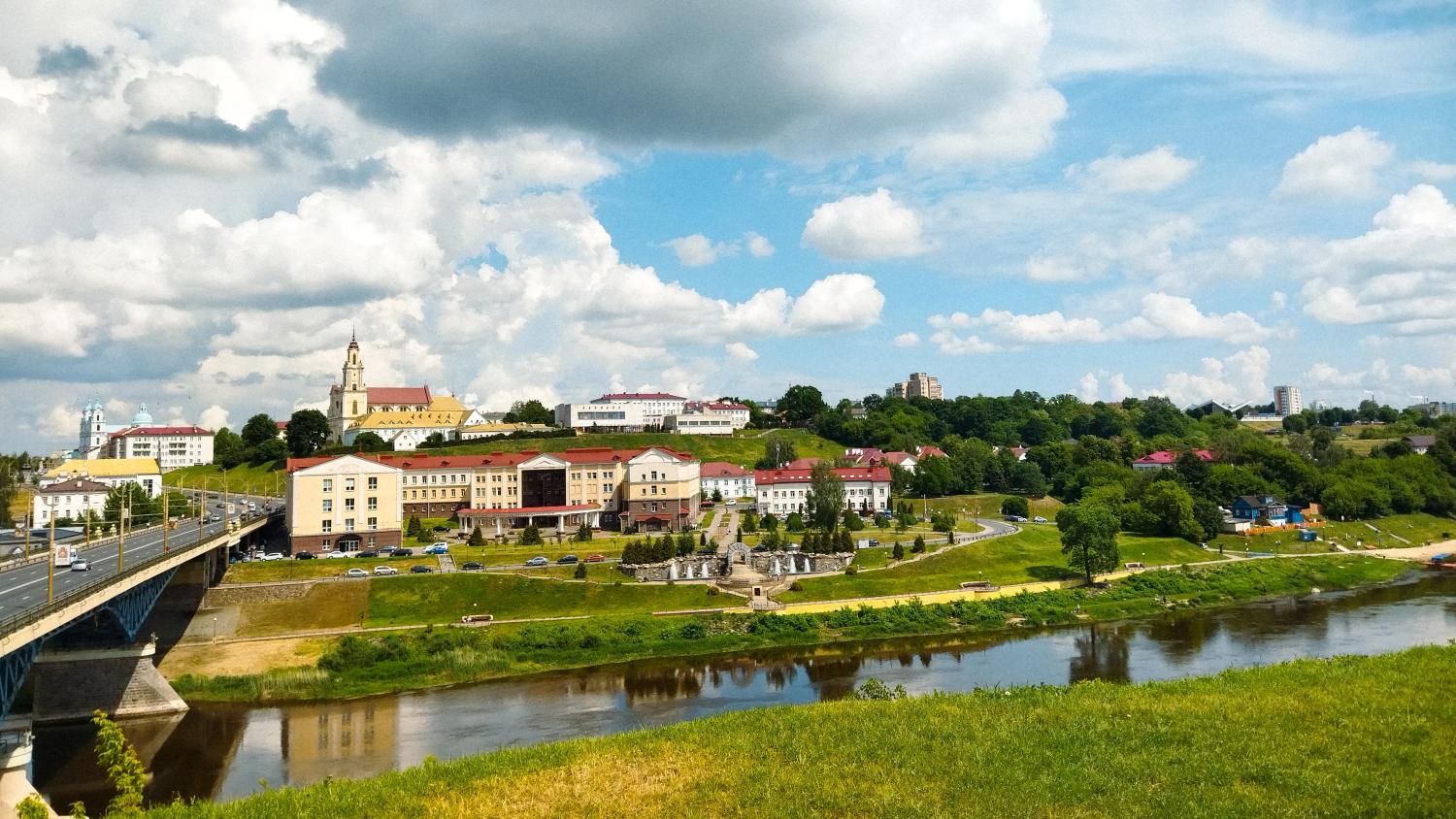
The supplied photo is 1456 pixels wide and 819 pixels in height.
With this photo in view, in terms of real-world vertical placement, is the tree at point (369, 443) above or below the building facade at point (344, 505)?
above

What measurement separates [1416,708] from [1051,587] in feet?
146

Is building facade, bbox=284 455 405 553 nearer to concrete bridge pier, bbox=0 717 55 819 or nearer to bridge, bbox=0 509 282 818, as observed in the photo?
bridge, bbox=0 509 282 818

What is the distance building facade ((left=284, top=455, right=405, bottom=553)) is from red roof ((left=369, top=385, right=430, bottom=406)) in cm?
7927

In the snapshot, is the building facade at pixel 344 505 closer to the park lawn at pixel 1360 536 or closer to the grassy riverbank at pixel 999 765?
the grassy riverbank at pixel 999 765

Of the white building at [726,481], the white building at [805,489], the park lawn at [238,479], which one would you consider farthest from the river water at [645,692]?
the park lawn at [238,479]

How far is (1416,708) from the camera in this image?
888 inches

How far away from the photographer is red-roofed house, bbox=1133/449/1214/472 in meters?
116

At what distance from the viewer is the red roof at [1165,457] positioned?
387 ft

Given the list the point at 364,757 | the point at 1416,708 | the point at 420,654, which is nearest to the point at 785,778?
the point at 1416,708

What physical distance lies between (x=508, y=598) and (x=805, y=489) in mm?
45505

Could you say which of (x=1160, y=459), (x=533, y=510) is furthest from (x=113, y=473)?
(x=1160, y=459)

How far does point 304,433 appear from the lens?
123688mm

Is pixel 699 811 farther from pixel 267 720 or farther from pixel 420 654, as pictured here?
pixel 420 654

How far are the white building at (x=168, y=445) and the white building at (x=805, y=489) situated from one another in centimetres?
11020
